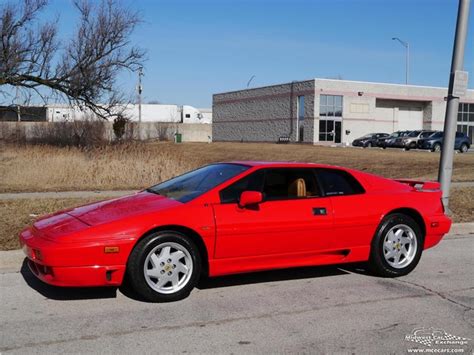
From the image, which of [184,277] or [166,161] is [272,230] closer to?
[184,277]

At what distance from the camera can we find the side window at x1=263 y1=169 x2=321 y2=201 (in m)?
5.89

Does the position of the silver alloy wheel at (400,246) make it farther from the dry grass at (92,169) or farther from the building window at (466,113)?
the building window at (466,113)

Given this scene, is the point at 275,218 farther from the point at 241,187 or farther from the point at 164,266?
the point at 164,266

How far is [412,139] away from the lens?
146 ft

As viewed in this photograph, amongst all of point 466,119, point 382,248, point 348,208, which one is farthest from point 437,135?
point 348,208

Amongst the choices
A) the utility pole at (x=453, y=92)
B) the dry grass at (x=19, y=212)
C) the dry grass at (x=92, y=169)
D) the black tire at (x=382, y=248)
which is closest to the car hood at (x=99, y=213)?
the dry grass at (x=19, y=212)

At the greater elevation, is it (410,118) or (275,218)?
(410,118)

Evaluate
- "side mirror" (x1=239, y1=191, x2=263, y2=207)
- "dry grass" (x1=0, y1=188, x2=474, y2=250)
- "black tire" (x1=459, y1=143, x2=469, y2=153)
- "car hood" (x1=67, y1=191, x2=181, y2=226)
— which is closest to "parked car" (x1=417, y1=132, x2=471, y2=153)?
"black tire" (x1=459, y1=143, x2=469, y2=153)

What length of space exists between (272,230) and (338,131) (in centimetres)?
5249

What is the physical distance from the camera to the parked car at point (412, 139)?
1726 inches

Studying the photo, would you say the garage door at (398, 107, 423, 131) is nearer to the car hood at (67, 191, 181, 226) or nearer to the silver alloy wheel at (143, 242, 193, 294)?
the car hood at (67, 191, 181, 226)

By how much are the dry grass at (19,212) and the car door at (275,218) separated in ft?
10.5

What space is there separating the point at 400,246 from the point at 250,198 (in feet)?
6.90

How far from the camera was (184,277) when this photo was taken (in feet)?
17.3
